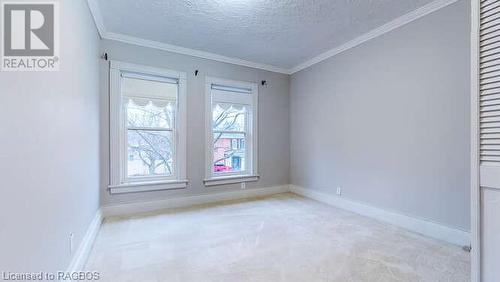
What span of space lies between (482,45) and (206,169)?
3.61 meters

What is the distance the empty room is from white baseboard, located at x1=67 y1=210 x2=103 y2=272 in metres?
0.03

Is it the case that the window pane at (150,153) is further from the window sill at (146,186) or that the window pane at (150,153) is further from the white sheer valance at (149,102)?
the white sheer valance at (149,102)

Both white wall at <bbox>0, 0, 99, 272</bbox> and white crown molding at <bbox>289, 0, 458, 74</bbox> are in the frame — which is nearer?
white wall at <bbox>0, 0, 99, 272</bbox>

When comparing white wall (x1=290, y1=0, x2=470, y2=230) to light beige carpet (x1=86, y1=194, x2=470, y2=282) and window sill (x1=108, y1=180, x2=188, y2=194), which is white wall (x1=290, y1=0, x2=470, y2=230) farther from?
window sill (x1=108, y1=180, x2=188, y2=194)

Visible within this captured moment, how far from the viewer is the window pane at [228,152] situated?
171 inches

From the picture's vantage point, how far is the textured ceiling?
2680 millimetres

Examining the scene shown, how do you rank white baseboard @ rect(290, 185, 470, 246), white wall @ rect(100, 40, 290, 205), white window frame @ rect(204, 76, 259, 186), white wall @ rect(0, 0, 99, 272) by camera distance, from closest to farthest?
white wall @ rect(0, 0, 99, 272) → white baseboard @ rect(290, 185, 470, 246) → white wall @ rect(100, 40, 290, 205) → white window frame @ rect(204, 76, 259, 186)

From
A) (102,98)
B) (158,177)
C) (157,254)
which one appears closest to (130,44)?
(102,98)

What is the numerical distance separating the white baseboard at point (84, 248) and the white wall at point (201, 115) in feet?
2.34

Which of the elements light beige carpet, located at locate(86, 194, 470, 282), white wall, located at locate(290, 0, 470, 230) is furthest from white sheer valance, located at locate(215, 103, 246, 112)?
light beige carpet, located at locate(86, 194, 470, 282)

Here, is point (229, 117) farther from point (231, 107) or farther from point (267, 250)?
point (267, 250)

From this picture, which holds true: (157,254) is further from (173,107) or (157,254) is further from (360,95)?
(360,95)

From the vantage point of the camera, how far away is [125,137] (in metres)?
3.56

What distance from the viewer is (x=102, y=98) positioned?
3.35 metres
